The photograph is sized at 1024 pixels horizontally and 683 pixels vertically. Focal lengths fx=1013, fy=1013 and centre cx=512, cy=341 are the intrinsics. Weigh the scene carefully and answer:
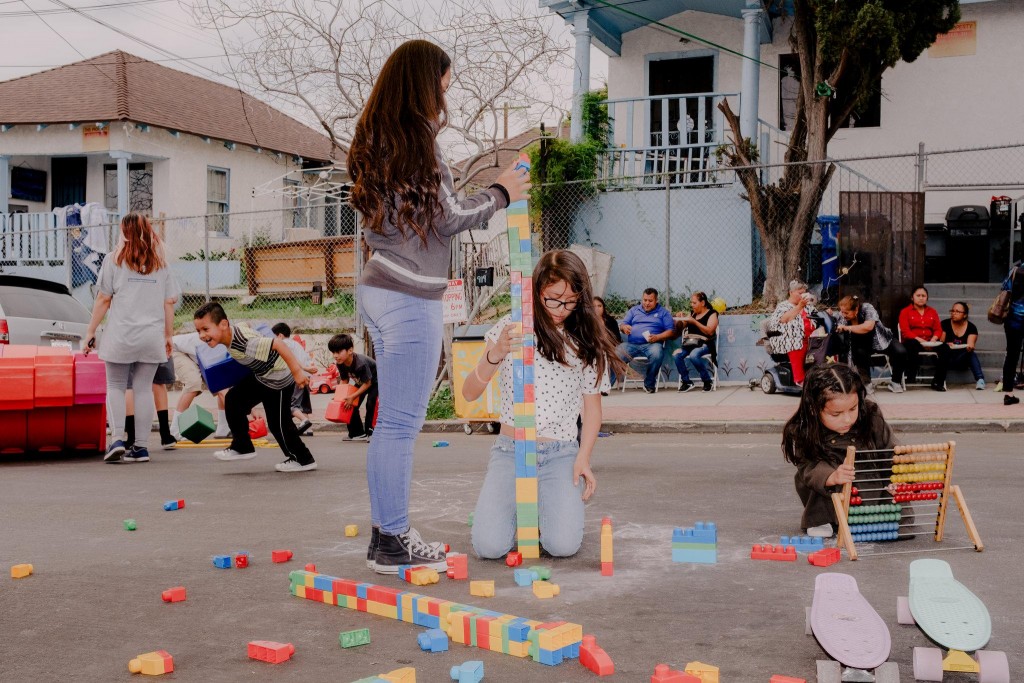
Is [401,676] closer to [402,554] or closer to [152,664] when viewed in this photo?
[152,664]

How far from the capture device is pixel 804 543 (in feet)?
16.8

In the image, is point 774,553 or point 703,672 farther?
point 774,553

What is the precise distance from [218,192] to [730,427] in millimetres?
20491

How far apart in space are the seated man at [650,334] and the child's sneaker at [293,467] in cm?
699

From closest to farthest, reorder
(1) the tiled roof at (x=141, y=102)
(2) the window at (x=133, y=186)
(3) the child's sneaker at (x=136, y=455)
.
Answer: (3) the child's sneaker at (x=136, y=455) < (1) the tiled roof at (x=141, y=102) < (2) the window at (x=133, y=186)

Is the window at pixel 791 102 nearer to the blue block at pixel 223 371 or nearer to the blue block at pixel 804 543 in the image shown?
the blue block at pixel 223 371

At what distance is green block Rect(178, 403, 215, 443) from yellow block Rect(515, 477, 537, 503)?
6.30 m

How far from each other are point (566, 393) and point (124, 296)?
204 inches

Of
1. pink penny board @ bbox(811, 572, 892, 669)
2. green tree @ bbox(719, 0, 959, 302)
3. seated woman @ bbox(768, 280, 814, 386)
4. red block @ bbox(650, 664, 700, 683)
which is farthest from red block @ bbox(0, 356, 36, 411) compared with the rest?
green tree @ bbox(719, 0, 959, 302)

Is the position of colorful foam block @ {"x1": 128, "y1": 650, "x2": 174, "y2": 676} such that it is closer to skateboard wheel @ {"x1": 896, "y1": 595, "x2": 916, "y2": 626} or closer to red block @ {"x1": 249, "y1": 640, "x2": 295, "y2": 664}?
red block @ {"x1": 249, "y1": 640, "x2": 295, "y2": 664}

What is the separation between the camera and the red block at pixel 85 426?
968 centimetres

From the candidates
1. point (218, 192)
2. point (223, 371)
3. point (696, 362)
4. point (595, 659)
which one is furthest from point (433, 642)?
point (218, 192)

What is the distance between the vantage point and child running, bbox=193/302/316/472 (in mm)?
7887

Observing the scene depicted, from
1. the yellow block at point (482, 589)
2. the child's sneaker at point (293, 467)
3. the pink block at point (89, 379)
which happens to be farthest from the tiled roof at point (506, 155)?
the yellow block at point (482, 589)
